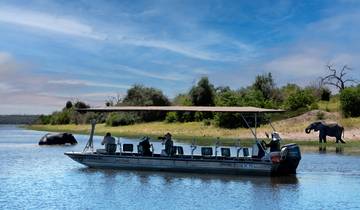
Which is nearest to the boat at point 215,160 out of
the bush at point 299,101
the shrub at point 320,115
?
the shrub at point 320,115

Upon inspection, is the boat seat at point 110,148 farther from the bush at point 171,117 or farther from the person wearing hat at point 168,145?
the bush at point 171,117

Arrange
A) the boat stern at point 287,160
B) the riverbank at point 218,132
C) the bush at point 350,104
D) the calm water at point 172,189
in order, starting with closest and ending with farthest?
1. the calm water at point 172,189
2. the boat stern at point 287,160
3. the riverbank at point 218,132
4. the bush at point 350,104

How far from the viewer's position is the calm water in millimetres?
22516

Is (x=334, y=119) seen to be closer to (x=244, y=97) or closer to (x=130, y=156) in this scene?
(x=244, y=97)

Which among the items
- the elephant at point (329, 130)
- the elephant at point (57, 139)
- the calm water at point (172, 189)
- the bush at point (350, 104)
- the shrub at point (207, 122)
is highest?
the bush at point (350, 104)

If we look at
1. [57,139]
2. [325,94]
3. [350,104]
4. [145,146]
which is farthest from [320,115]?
[145,146]

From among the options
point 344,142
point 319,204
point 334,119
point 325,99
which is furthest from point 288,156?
point 325,99

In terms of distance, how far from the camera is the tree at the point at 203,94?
310 ft

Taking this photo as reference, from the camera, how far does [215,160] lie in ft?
102

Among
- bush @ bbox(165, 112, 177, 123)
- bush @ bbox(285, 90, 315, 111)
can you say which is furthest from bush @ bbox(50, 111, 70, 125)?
bush @ bbox(285, 90, 315, 111)

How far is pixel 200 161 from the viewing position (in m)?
31.3

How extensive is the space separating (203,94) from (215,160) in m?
63.8

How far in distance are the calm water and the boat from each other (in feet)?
1.68

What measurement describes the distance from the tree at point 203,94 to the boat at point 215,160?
6058 cm
